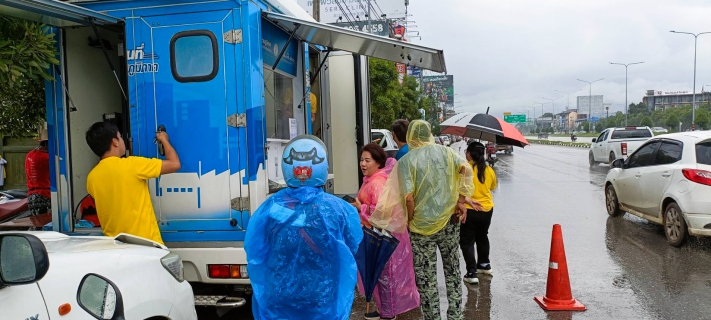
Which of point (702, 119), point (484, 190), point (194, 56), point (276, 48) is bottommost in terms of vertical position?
point (484, 190)

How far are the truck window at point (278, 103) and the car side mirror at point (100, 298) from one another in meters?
2.71

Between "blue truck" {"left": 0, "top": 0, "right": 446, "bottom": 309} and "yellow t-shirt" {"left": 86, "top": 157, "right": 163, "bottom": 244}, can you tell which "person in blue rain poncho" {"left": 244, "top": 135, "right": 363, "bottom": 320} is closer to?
"blue truck" {"left": 0, "top": 0, "right": 446, "bottom": 309}

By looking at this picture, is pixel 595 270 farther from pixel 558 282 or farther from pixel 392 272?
pixel 392 272

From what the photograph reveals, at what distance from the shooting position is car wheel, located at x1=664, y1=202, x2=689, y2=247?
24.5ft

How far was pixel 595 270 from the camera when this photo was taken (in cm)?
673

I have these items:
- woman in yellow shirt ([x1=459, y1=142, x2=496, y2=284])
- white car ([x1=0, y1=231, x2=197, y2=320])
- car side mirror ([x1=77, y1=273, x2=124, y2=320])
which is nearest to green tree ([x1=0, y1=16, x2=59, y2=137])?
white car ([x1=0, y1=231, x2=197, y2=320])

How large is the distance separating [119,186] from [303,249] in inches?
77.8

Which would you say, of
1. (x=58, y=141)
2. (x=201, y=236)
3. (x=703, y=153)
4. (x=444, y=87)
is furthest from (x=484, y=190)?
(x=444, y=87)

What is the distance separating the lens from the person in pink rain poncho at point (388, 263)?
4887mm

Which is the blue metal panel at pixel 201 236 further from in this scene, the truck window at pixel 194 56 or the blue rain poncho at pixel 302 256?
the blue rain poncho at pixel 302 256

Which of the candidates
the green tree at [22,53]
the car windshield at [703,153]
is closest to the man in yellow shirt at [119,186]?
the green tree at [22,53]

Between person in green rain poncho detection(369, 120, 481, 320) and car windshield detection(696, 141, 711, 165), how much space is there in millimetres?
4581

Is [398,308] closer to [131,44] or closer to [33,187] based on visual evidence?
[131,44]

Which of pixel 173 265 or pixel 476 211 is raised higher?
pixel 173 265
